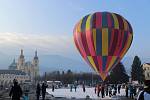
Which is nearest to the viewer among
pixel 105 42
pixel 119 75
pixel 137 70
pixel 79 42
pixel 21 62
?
pixel 105 42

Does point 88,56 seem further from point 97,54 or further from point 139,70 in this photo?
point 139,70

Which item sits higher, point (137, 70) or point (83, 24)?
point (83, 24)

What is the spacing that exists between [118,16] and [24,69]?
164 meters

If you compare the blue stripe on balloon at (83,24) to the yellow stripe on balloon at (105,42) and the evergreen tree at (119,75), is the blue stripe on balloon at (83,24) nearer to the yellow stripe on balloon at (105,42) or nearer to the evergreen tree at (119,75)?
the yellow stripe on balloon at (105,42)

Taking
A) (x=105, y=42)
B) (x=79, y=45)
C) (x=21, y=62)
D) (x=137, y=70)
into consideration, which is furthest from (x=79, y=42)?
(x=21, y=62)

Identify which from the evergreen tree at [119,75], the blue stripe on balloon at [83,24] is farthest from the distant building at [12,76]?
the blue stripe on balloon at [83,24]

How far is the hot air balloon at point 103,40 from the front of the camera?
3059 centimetres

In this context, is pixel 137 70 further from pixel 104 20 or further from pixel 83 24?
pixel 83 24

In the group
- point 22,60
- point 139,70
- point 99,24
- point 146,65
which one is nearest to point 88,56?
point 99,24

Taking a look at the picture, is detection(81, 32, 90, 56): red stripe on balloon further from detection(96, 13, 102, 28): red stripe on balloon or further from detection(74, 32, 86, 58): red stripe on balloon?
detection(96, 13, 102, 28): red stripe on balloon

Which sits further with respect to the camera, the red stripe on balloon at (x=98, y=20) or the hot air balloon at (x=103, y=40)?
the red stripe on balloon at (x=98, y=20)

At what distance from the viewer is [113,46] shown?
3053 centimetres

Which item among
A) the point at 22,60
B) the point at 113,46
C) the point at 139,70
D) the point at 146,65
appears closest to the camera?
the point at 113,46

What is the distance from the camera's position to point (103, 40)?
101ft
